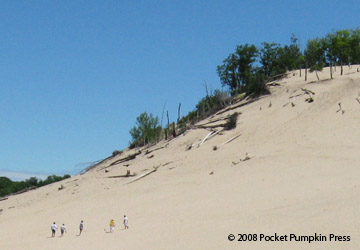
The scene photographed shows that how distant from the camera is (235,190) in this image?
2227cm

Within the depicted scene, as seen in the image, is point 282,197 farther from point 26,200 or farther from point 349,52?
point 349,52

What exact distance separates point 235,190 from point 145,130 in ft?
72.9

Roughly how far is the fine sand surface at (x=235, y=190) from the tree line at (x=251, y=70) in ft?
8.66

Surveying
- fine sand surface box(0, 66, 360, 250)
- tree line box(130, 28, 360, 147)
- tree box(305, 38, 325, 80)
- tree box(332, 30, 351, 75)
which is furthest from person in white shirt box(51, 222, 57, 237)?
tree box(332, 30, 351, 75)

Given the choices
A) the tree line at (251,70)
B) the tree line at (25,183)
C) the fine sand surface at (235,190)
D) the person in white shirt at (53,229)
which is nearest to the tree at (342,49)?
the tree line at (251,70)

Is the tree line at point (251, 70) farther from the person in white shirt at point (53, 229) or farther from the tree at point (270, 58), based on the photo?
the person in white shirt at point (53, 229)

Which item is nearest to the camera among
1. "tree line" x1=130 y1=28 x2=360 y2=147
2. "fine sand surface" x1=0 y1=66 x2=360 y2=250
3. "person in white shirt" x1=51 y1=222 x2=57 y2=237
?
"fine sand surface" x1=0 y1=66 x2=360 y2=250

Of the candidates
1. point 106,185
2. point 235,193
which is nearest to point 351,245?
point 235,193

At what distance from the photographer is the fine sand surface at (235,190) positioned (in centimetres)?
1691

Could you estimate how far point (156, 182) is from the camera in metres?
27.1

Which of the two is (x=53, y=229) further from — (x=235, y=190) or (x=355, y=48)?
(x=355, y=48)

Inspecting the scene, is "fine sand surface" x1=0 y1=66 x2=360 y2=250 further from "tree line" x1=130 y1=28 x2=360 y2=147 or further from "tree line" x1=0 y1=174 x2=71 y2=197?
"tree line" x1=0 y1=174 x2=71 y2=197

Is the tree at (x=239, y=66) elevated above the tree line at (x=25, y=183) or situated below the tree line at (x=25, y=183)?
above

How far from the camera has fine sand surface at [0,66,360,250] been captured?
16906 millimetres
